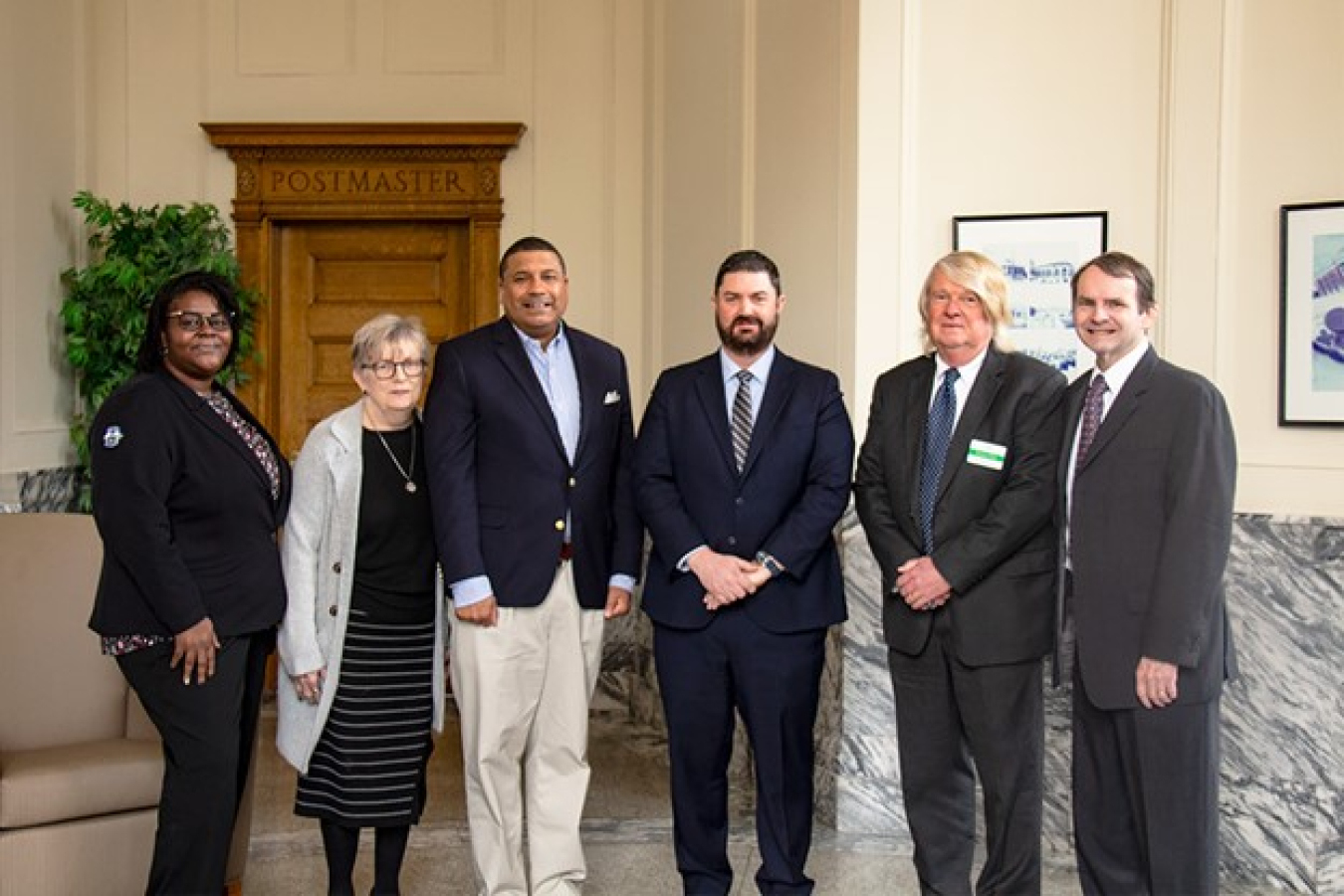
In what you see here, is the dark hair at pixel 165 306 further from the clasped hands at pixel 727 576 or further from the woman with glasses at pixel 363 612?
the clasped hands at pixel 727 576

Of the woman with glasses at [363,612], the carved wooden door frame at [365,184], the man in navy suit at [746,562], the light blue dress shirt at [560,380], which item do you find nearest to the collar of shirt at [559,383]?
the light blue dress shirt at [560,380]

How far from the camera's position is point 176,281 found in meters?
3.57

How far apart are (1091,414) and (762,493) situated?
82 centimetres

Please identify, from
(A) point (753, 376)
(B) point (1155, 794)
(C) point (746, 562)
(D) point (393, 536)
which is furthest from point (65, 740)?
(B) point (1155, 794)

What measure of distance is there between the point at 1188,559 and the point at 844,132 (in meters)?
2.28

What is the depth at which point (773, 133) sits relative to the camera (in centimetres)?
570

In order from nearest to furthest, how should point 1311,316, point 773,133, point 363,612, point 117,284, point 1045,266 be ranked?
point 363,612, point 1311,316, point 1045,266, point 773,133, point 117,284

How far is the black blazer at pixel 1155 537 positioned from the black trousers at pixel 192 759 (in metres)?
1.96

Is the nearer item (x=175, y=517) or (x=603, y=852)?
(x=175, y=517)

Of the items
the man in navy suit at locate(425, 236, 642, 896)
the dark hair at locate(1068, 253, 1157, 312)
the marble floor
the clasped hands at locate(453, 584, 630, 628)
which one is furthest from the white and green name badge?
the marble floor

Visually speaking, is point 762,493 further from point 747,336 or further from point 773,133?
point 773,133

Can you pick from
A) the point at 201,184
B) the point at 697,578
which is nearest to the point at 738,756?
the point at 697,578

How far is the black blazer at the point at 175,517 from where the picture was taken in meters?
3.40

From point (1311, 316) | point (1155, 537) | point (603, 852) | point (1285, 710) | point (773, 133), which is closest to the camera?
point (1155, 537)
